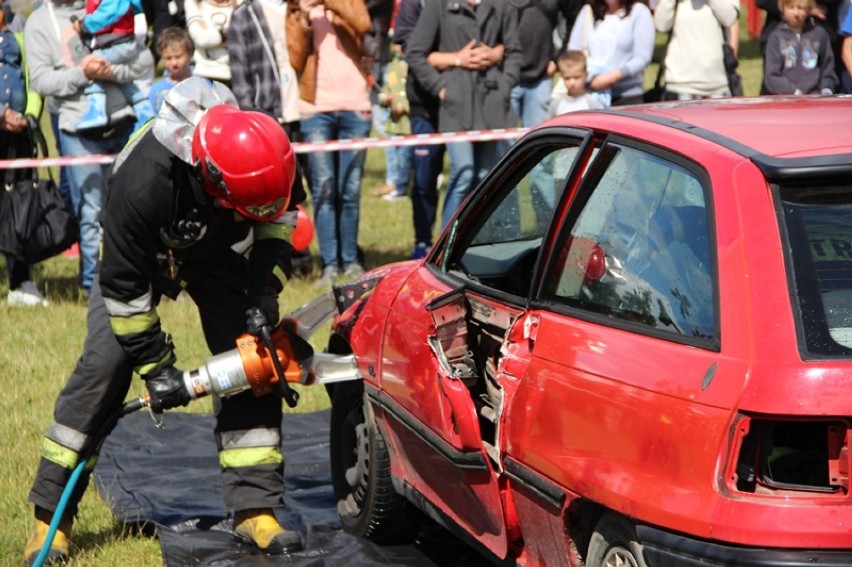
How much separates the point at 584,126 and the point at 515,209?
2.44ft

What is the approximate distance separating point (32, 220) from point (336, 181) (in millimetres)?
2231

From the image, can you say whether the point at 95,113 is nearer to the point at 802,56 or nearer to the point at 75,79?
the point at 75,79

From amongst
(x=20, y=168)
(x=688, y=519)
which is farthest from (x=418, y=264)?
(x=20, y=168)

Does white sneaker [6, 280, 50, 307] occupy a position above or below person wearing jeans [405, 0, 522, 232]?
below

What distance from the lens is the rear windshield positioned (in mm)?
3156

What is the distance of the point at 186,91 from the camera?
5055 mm

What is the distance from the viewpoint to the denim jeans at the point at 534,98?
10.4 m

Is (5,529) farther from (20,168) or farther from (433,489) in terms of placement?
(20,168)

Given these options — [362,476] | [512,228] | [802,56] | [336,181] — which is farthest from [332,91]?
[512,228]

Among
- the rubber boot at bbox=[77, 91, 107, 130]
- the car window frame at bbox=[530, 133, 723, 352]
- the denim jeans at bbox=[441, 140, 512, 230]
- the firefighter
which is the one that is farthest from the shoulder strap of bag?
the car window frame at bbox=[530, 133, 723, 352]

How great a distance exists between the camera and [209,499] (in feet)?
20.0

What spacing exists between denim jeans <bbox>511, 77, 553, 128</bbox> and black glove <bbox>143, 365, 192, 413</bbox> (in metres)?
5.85

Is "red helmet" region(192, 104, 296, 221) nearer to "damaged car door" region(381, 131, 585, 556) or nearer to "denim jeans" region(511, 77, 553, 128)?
"damaged car door" region(381, 131, 585, 556)

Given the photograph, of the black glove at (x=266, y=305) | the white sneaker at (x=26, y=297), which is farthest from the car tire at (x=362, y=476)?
the white sneaker at (x=26, y=297)
